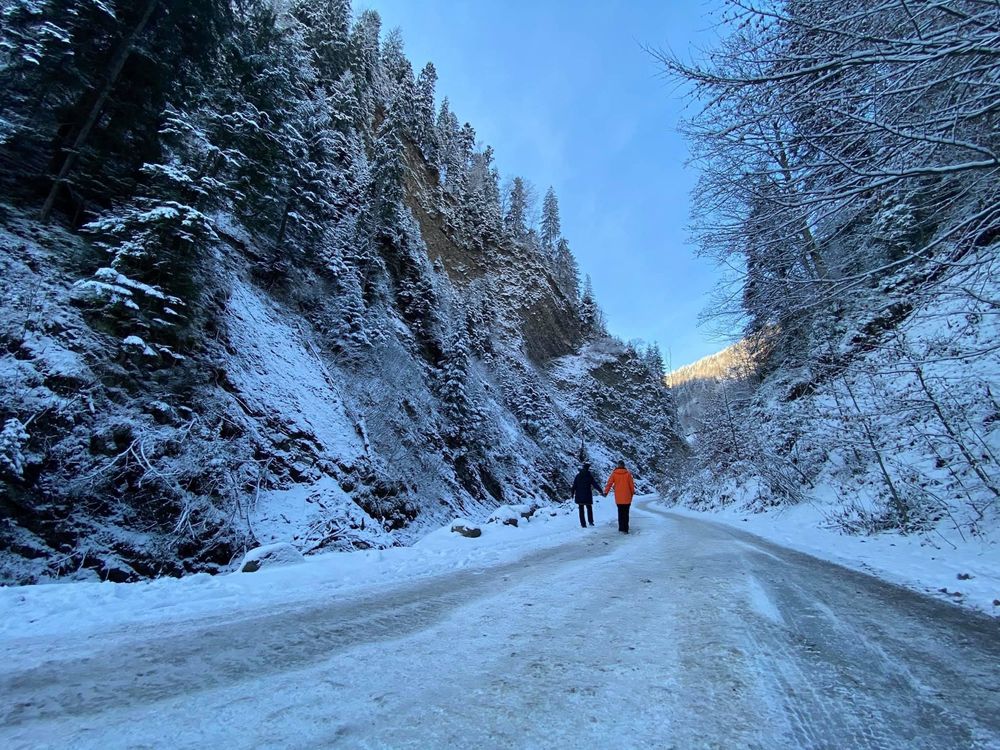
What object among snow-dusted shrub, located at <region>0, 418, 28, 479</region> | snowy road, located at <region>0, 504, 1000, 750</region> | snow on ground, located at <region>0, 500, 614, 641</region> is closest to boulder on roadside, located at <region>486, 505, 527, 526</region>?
snow on ground, located at <region>0, 500, 614, 641</region>

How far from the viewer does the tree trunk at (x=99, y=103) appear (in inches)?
343

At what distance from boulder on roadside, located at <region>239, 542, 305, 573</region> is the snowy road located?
7.45 feet

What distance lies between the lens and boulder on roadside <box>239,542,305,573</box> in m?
5.76

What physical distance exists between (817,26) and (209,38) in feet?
46.3

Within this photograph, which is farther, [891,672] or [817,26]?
[817,26]

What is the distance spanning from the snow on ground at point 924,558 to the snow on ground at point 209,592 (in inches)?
197

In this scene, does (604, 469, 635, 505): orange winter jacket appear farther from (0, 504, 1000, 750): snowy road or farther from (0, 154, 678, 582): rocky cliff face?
(0, 504, 1000, 750): snowy road

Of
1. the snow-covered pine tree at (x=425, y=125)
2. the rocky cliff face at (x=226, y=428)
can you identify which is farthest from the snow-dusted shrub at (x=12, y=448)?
the snow-covered pine tree at (x=425, y=125)

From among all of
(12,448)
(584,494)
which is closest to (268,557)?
(12,448)

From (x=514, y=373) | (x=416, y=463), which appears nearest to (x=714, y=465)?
(x=514, y=373)

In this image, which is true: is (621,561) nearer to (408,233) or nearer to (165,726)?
(165,726)

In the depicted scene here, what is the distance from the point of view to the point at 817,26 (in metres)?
3.22

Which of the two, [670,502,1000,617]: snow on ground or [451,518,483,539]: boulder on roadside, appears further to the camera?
[451,518,483,539]: boulder on roadside

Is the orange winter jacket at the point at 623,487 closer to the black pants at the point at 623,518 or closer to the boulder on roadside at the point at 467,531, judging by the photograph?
the black pants at the point at 623,518
